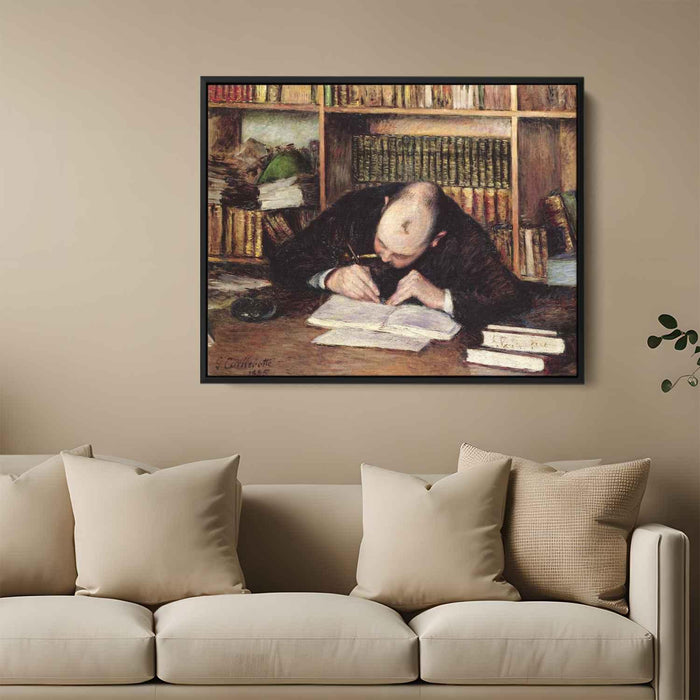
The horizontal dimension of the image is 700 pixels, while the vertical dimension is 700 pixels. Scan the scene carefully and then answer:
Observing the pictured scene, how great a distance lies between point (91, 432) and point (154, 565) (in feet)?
3.13

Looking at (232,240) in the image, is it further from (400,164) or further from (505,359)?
(505,359)

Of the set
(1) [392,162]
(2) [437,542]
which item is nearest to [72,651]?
A: (2) [437,542]

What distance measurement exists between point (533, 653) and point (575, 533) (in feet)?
1.52

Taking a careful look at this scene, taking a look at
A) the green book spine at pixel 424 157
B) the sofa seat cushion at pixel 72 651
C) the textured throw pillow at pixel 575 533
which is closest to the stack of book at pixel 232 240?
the green book spine at pixel 424 157

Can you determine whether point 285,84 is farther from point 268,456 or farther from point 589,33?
point 268,456

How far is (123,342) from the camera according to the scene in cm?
346

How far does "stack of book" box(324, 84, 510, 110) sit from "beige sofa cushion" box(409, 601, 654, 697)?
2.05 meters

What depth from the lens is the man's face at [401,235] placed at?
3438 millimetres

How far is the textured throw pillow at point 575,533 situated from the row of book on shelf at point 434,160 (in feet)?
4.25

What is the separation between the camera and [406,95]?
3455mm

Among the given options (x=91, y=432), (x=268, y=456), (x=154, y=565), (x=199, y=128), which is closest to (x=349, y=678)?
(x=154, y=565)

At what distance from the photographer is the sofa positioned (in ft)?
7.80

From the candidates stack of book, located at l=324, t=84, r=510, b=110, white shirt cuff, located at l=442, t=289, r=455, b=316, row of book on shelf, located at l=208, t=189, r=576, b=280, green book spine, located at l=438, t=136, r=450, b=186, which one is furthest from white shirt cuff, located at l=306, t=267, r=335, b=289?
stack of book, located at l=324, t=84, r=510, b=110

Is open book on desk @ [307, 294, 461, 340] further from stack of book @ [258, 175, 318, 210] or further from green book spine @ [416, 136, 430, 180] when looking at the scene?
green book spine @ [416, 136, 430, 180]
